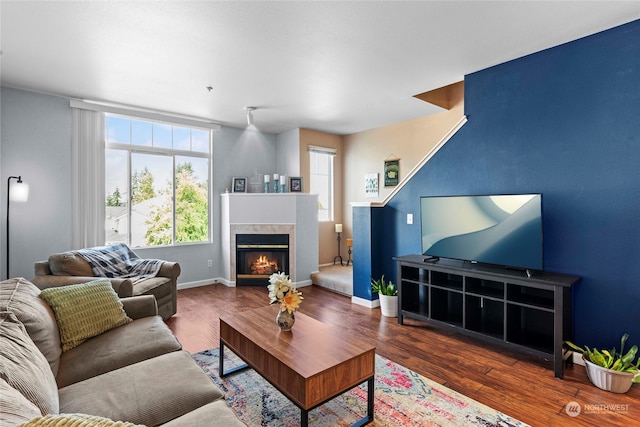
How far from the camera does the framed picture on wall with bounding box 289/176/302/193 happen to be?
5.67m

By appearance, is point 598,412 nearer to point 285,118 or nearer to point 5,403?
point 5,403

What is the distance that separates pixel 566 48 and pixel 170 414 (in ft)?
12.7

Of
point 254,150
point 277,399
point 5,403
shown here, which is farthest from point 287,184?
point 5,403

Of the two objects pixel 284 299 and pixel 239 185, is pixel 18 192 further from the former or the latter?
pixel 284 299

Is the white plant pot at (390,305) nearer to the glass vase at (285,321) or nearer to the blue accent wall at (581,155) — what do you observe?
the blue accent wall at (581,155)

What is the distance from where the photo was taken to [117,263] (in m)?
3.79

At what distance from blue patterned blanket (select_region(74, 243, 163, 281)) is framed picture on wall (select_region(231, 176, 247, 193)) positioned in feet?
6.56

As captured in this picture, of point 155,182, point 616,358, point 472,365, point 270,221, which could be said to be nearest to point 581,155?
point 616,358

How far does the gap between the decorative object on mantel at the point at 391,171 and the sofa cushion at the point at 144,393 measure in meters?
4.57

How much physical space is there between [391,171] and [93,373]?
4.90 m

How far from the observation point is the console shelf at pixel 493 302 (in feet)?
8.49

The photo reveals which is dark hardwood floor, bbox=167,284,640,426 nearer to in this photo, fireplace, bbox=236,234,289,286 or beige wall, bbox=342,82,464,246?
fireplace, bbox=236,234,289,286

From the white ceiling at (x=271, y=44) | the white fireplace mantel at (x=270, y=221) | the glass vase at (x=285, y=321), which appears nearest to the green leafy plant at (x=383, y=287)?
the white fireplace mantel at (x=270, y=221)

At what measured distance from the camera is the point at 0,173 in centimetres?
380
